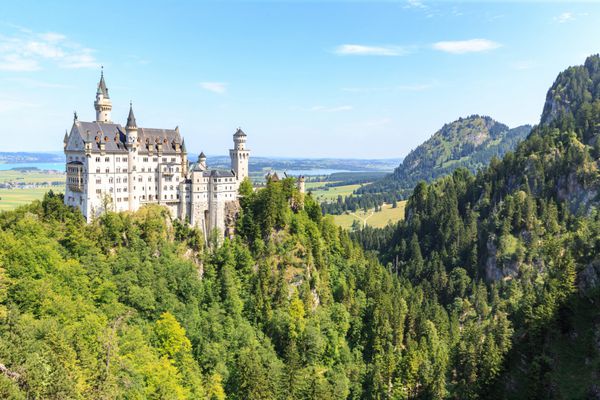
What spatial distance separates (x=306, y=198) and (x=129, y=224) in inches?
1958

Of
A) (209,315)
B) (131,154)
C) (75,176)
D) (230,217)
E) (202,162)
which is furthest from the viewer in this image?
(202,162)

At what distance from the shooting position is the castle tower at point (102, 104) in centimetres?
10044

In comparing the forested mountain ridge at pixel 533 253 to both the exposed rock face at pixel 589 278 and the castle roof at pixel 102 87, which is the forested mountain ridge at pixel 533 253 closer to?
the exposed rock face at pixel 589 278

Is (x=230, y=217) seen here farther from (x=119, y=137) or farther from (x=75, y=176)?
(x=75, y=176)

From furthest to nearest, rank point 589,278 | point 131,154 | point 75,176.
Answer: point 131,154, point 75,176, point 589,278

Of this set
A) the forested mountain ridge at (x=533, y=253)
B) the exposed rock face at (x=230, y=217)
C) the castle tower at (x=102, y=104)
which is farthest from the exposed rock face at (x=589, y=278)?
the castle tower at (x=102, y=104)

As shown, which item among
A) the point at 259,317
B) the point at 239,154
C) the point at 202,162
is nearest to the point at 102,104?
the point at 202,162

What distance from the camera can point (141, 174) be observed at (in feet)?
327

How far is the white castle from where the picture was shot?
302 feet

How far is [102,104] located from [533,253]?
127086 mm

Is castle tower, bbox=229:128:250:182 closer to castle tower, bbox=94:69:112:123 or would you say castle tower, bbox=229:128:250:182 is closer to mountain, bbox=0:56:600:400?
mountain, bbox=0:56:600:400

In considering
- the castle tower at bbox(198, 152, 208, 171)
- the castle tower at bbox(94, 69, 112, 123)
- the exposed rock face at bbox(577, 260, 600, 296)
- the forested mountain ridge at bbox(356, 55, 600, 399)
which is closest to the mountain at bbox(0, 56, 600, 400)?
the exposed rock face at bbox(577, 260, 600, 296)

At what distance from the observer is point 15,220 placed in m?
84.0

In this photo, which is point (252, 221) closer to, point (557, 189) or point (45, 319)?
point (45, 319)
